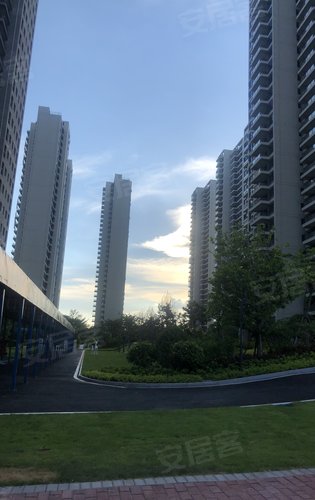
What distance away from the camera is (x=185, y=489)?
5102 millimetres

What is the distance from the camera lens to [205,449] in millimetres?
6734

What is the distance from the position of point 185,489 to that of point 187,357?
13.4 metres

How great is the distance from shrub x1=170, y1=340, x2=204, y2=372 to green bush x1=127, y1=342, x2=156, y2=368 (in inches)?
98.3

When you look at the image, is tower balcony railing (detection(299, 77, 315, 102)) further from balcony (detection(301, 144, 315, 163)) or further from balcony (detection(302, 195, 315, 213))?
balcony (detection(302, 195, 315, 213))

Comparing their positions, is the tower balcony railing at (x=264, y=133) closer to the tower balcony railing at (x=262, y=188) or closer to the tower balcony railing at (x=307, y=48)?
the tower balcony railing at (x=262, y=188)

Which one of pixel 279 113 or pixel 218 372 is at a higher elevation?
pixel 279 113

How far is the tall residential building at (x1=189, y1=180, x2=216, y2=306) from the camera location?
467ft

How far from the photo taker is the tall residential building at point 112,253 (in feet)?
263

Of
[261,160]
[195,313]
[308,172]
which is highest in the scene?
[261,160]

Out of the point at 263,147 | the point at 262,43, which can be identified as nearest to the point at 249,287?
the point at 263,147

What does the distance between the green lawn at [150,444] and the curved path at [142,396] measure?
67.8 inches

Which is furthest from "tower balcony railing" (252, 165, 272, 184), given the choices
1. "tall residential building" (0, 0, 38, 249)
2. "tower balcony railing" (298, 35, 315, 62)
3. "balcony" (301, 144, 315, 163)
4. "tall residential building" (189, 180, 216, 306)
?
"tall residential building" (189, 180, 216, 306)

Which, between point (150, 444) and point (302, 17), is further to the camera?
point (302, 17)

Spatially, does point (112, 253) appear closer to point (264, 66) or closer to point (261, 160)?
point (261, 160)
